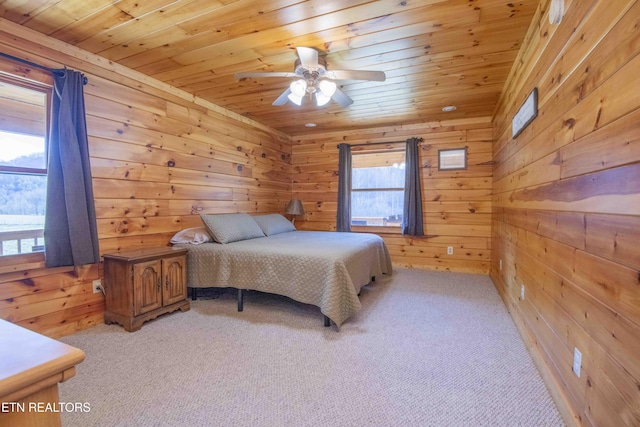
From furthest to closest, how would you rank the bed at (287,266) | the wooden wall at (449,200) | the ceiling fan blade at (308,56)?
the wooden wall at (449,200)
the bed at (287,266)
the ceiling fan blade at (308,56)

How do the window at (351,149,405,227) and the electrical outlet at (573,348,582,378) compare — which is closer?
the electrical outlet at (573,348,582,378)

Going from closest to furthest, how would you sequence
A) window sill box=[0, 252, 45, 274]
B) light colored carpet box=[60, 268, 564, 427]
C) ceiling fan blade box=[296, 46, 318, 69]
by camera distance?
1. light colored carpet box=[60, 268, 564, 427]
2. window sill box=[0, 252, 45, 274]
3. ceiling fan blade box=[296, 46, 318, 69]

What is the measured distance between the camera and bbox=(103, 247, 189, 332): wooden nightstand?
2387 millimetres

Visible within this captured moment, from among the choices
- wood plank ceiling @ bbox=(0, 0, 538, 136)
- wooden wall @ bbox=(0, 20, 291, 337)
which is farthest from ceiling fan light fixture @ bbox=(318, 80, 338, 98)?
wooden wall @ bbox=(0, 20, 291, 337)

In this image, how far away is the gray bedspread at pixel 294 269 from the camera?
8.04ft

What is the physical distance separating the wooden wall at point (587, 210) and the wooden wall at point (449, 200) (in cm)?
216

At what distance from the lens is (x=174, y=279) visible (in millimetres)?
2750

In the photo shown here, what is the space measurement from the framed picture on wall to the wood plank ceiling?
1.09m

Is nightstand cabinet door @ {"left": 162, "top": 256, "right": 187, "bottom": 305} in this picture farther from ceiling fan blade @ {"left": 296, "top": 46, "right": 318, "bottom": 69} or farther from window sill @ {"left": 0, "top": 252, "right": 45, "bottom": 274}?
ceiling fan blade @ {"left": 296, "top": 46, "right": 318, "bottom": 69}

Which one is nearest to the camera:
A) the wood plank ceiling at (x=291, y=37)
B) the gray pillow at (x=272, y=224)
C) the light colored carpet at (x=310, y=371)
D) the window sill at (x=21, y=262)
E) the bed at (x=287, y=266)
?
the light colored carpet at (x=310, y=371)

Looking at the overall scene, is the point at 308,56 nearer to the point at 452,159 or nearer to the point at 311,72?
the point at 311,72

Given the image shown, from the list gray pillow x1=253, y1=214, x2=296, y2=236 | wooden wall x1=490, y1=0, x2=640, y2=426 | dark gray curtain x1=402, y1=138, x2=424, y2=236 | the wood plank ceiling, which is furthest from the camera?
dark gray curtain x1=402, y1=138, x2=424, y2=236

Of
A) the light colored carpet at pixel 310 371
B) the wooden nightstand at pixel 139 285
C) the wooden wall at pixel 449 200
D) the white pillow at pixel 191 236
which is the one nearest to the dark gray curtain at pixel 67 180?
the wooden nightstand at pixel 139 285

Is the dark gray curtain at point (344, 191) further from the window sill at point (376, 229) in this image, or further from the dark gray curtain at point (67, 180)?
the dark gray curtain at point (67, 180)
